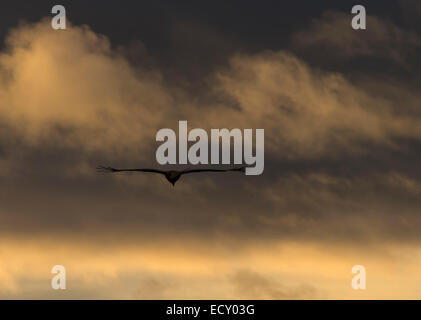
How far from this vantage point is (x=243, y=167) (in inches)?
3152
